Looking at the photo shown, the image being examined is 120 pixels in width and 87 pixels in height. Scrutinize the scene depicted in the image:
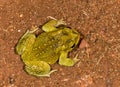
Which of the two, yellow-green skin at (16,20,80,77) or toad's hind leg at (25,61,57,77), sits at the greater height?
yellow-green skin at (16,20,80,77)

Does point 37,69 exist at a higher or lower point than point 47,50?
lower

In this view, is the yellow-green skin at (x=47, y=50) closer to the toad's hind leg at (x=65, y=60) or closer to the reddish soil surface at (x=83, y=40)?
the toad's hind leg at (x=65, y=60)

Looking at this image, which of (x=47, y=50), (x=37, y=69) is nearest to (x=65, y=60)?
(x=47, y=50)

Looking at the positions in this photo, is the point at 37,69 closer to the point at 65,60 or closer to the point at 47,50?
the point at 47,50

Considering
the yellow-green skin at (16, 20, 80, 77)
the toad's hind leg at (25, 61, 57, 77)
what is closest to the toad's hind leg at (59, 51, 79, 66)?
the yellow-green skin at (16, 20, 80, 77)

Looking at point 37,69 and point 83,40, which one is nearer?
point 37,69

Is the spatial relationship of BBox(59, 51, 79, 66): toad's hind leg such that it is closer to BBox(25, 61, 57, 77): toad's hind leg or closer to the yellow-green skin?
the yellow-green skin
